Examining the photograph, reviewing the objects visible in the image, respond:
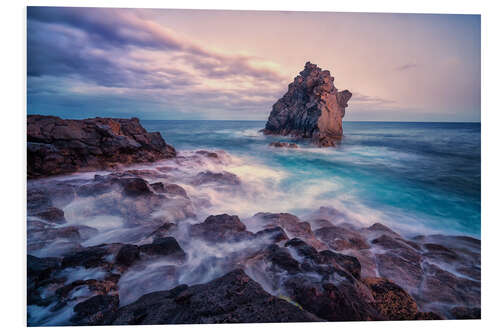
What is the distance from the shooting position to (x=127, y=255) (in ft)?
8.59

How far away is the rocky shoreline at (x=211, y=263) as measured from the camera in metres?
2.27

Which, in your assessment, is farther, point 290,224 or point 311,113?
point 311,113

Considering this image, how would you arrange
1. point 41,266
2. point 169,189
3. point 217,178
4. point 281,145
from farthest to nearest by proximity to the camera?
1. point 281,145
2. point 217,178
3. point 169,189
4. point 41,266

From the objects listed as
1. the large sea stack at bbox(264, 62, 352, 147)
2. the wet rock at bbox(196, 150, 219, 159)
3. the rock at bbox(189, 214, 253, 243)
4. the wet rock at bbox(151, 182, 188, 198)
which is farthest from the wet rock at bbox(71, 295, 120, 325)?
the large sea stack at bbox(264, 62, 352, 147)

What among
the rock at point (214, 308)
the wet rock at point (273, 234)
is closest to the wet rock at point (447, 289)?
the rock at point (214, 308)

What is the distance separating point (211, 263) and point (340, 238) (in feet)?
5.96

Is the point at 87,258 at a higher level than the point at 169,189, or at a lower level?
lower

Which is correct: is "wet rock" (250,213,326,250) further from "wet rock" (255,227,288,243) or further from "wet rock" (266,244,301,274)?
"wet rock" (266,244,301,274)

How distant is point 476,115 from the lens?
327cm

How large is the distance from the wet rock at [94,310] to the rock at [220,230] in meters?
1.12

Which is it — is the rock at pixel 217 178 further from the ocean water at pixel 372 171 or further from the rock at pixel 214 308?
the rock at pixel 214 308

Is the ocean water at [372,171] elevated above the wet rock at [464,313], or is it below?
above

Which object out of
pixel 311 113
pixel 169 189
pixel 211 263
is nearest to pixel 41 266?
pixel 169 189

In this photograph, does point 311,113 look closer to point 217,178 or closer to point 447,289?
point 217,178
